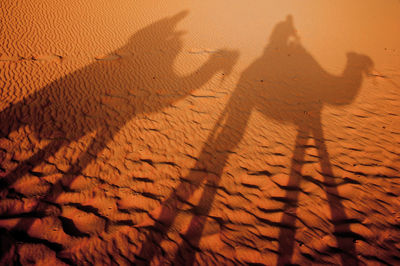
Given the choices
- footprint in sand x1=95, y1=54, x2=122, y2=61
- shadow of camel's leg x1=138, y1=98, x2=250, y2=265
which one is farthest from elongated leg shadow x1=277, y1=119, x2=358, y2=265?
footprint in sand x1=95, y1=54, x2=122, y2=61

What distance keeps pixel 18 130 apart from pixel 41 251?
120 inches

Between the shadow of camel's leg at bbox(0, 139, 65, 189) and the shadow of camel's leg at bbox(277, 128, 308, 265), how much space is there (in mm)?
4568

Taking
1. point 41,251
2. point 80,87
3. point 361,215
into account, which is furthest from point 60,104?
point 361,215

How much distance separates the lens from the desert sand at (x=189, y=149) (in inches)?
106

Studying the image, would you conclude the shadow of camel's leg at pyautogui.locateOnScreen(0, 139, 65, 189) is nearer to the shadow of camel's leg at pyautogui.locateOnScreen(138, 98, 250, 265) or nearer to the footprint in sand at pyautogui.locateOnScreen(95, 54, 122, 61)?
the shadow of camel's leg at pyautogui.locateOnScreen(138, 98, 250, 265)

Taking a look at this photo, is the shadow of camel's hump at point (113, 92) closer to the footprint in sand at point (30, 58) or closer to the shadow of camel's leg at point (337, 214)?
the footprint in sand at point (30, 58)

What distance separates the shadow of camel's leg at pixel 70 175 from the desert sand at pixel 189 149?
0.8 inches

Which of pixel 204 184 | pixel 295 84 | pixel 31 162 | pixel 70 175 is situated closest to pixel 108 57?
pixel 31 162

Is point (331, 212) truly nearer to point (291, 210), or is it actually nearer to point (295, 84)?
point (291, 210)

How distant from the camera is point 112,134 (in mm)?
4336

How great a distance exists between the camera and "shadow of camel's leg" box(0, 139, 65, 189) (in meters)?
3.23

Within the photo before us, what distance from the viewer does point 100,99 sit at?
5.29 meters

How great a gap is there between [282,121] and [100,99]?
17.2 feet

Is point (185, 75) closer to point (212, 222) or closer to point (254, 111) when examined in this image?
point (254, 111)
